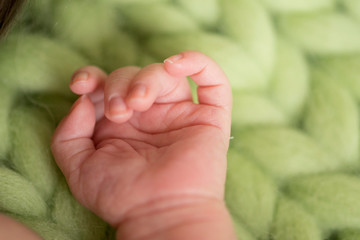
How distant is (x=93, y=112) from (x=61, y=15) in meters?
0.21

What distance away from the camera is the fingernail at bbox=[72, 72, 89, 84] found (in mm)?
596

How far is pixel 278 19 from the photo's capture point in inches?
29.5

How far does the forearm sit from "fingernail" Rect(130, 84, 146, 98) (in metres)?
0.14

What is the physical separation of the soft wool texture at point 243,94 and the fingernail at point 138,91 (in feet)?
0.54

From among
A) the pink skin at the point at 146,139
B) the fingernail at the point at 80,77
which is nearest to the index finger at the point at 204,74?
the pink skin at the point at 146,139

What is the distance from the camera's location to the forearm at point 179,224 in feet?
1.64

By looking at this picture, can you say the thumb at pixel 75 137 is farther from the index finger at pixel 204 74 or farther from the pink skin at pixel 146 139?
the index finger at pixel 204 74

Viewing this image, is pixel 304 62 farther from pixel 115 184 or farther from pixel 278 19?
pixel 115 184

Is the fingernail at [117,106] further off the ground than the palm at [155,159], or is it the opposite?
the fingernail at [117,106]

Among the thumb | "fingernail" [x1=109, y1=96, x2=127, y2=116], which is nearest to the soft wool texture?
the thumb

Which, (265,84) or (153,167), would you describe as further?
(265,84)

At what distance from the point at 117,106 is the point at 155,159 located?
8 centimetres

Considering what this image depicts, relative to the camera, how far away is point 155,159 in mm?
556

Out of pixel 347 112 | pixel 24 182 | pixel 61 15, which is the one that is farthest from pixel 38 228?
pixel 347 112
